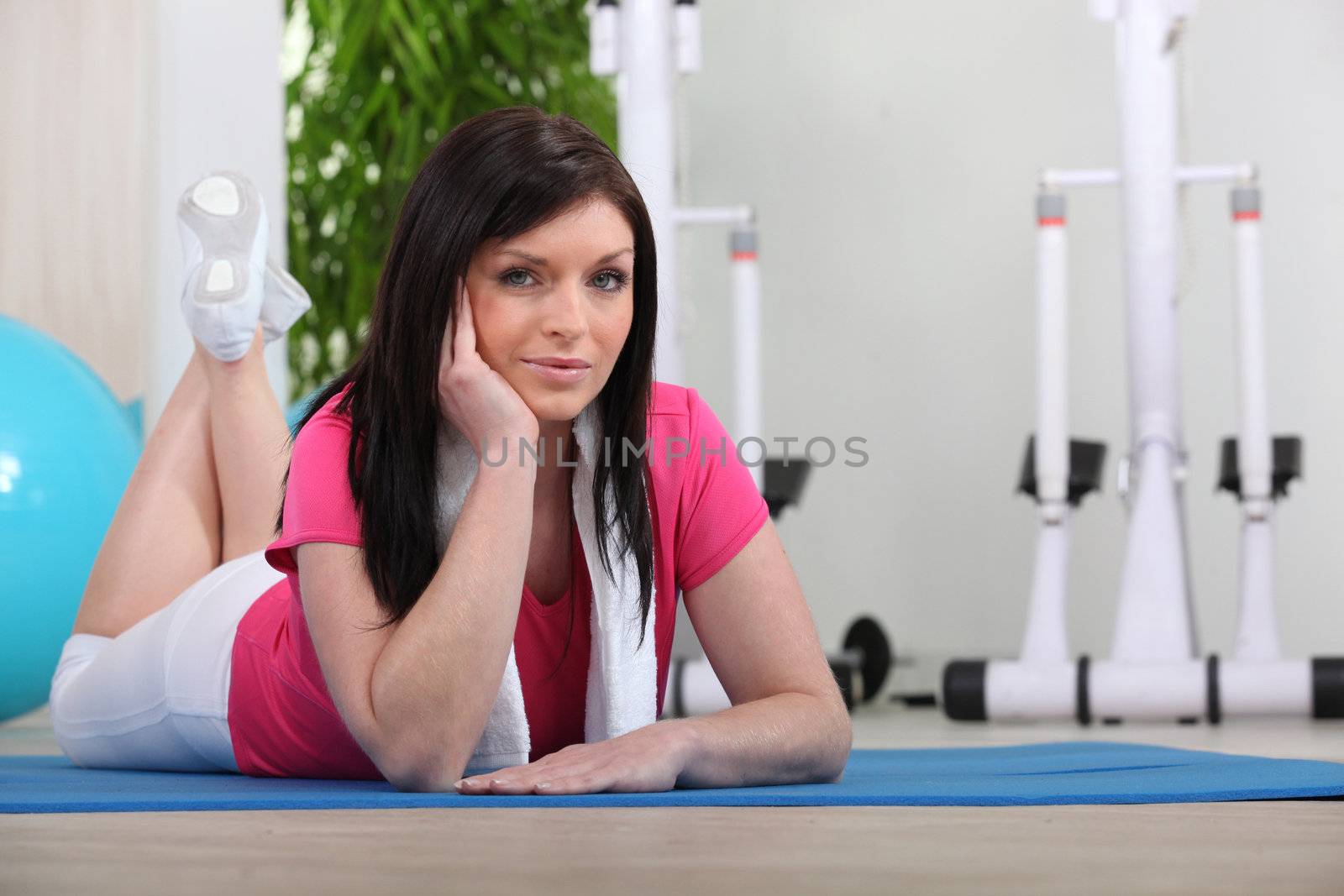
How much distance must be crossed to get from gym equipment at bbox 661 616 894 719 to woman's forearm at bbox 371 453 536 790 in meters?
1.04

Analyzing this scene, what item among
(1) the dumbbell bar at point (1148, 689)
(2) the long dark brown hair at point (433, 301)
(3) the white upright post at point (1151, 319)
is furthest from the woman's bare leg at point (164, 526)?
(3) the white upright post at point (1151, 319)

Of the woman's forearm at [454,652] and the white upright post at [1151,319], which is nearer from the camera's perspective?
the woman's forearm at [454,652]

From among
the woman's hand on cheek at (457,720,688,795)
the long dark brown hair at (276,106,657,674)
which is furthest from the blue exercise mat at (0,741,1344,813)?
the long dark brown hair at (276,106,657,674)

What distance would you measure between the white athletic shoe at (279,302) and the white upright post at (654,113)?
0.95 meters

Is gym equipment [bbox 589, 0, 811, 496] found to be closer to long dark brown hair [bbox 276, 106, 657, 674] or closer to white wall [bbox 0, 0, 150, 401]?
white wall [bbox 0, 0, 150, 401]

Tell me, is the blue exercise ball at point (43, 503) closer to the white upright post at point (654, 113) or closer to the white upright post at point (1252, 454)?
the white upright post at point (654, 113)

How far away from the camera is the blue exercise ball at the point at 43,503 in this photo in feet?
7.32

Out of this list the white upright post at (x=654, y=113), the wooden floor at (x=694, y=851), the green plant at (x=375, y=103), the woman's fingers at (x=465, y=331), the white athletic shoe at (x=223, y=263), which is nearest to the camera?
the wooden floor at (x=694, y=851)

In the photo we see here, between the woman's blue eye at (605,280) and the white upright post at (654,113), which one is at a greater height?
the white upright post at (654,113)

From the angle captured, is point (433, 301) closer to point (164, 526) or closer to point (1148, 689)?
point (164, 526)

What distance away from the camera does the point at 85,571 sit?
7.58 feet

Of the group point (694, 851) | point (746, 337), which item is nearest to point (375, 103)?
point (746, 337)

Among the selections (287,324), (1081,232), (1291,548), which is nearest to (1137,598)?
(1291,548)

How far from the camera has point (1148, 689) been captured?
2.42m
